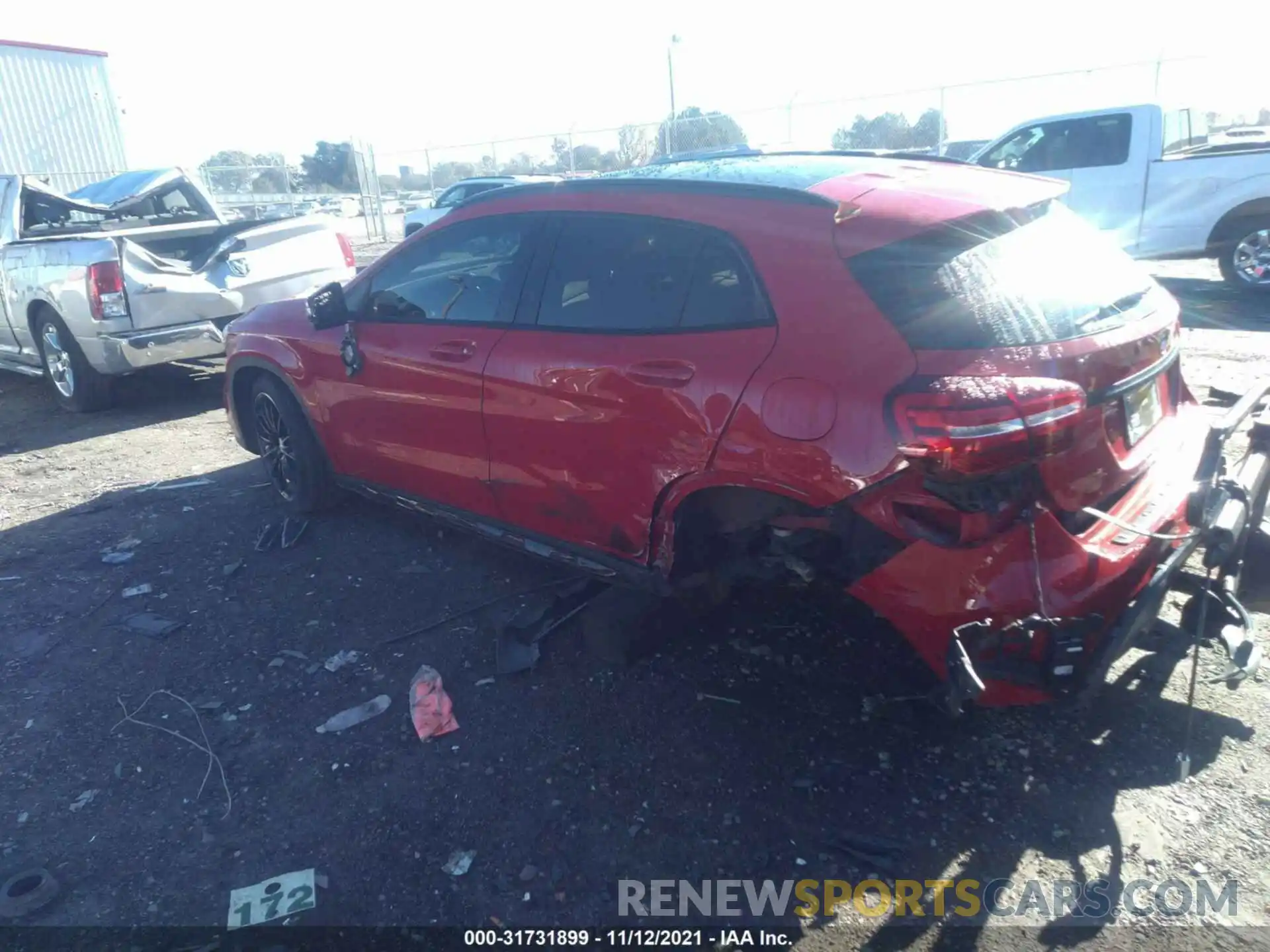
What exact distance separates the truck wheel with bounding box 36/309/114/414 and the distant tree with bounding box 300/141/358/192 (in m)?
29.7

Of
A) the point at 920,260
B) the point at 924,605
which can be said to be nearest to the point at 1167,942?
the point at 924,605

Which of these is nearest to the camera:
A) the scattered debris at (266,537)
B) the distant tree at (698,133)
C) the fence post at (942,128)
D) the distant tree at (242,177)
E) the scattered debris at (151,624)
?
the scattered debris at (151,624)

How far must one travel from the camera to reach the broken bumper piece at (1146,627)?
263cm

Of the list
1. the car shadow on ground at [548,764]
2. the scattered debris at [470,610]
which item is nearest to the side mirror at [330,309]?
the car shadow on ground at [548,764]

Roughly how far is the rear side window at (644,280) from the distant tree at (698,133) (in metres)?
19.3

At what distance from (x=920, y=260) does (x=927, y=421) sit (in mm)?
575

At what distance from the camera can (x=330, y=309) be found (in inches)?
185

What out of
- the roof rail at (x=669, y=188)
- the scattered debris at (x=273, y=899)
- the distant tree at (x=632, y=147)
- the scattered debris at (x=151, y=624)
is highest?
the distant tree at (x=632, y=147)

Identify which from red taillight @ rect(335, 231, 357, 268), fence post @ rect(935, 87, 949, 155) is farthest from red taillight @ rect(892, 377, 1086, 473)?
fence post @ rect(935, 87, 949, 155)

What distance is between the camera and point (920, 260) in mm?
2842

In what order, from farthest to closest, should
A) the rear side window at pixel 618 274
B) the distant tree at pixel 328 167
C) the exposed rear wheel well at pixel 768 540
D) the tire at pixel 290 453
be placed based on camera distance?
the distant tree at pixel 328 167 < the tire at pixel 290 453 < the rear side window at pixel 618 274 < the exposed rear wheel well at pixel 768 540

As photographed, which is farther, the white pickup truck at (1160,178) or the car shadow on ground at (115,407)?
the white pickup truck at (1160,178)

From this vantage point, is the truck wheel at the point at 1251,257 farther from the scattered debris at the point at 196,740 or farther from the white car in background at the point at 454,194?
the white car in background at the point at 454,194

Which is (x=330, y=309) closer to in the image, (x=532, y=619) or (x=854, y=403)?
(x=532, y=619)
